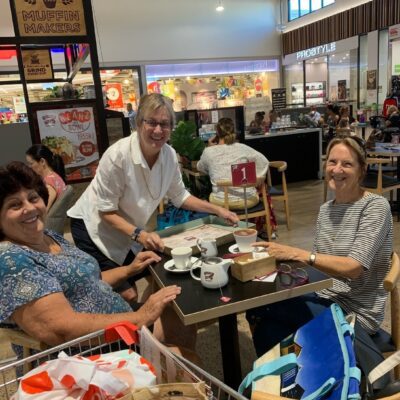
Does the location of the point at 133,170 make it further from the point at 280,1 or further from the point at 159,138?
the point at 280,1

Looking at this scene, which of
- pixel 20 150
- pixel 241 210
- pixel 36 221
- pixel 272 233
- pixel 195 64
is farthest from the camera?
pixel 195 64

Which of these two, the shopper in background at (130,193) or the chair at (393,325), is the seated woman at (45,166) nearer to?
the shopper in background at (130,193)

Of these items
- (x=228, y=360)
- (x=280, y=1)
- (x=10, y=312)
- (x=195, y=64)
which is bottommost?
(x=228, y=360)

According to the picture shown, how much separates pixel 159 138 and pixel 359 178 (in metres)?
0.96

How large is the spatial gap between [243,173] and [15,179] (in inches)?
56.4

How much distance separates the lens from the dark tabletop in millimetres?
1308

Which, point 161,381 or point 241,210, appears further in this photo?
point 241,210

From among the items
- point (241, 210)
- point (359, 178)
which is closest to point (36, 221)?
point (359, 178)

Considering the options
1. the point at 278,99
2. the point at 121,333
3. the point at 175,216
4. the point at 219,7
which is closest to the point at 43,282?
the point at 121,333

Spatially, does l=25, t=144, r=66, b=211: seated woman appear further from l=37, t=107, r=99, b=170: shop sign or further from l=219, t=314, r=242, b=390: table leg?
l=219, t=314, r=242, b=390: table leg

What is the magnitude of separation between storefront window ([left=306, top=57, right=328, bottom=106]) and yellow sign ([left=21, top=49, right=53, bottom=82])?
9.00 metres

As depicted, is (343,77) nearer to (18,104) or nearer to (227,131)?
(227,131)

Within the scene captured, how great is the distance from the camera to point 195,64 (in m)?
12.7

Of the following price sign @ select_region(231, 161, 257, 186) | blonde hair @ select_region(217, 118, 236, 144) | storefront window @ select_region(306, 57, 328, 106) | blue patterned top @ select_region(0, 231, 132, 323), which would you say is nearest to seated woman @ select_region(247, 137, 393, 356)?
blue patterned top @ select_region(0, 231, 132, 323)
